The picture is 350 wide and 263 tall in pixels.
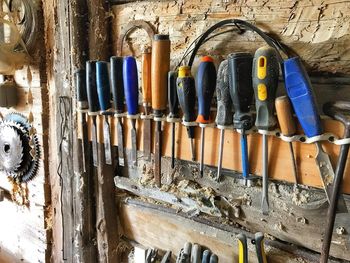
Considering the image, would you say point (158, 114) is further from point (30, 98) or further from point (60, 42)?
point (30, 98)

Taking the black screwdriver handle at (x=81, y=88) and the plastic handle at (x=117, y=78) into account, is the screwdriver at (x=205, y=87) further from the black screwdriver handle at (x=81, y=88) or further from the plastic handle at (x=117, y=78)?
the black screwdriver handle at (x=81, y=88)

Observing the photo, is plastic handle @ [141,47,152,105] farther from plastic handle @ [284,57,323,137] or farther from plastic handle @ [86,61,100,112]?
plastic handle @ [284,57,323,137]

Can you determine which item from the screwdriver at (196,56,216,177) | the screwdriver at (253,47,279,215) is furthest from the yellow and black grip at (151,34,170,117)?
the screwdriver at (253,47,279,215)

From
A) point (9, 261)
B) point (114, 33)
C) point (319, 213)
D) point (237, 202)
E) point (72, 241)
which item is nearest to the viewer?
point (319, 213)

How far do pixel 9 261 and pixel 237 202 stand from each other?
1260 millimetres

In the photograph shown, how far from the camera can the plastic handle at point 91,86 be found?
2.94 feet

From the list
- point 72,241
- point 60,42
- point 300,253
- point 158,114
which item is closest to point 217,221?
point 300,253

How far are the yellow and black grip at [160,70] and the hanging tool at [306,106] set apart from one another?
0.96ft

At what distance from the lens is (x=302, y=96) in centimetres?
60

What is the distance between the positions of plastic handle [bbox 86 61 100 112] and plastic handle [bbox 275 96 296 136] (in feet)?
1.68

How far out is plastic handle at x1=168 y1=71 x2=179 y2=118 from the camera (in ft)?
2.52

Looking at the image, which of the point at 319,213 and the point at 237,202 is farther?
the point at 237,202

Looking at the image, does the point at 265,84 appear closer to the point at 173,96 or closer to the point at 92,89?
the point at 173,96

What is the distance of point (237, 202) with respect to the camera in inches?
35.1
